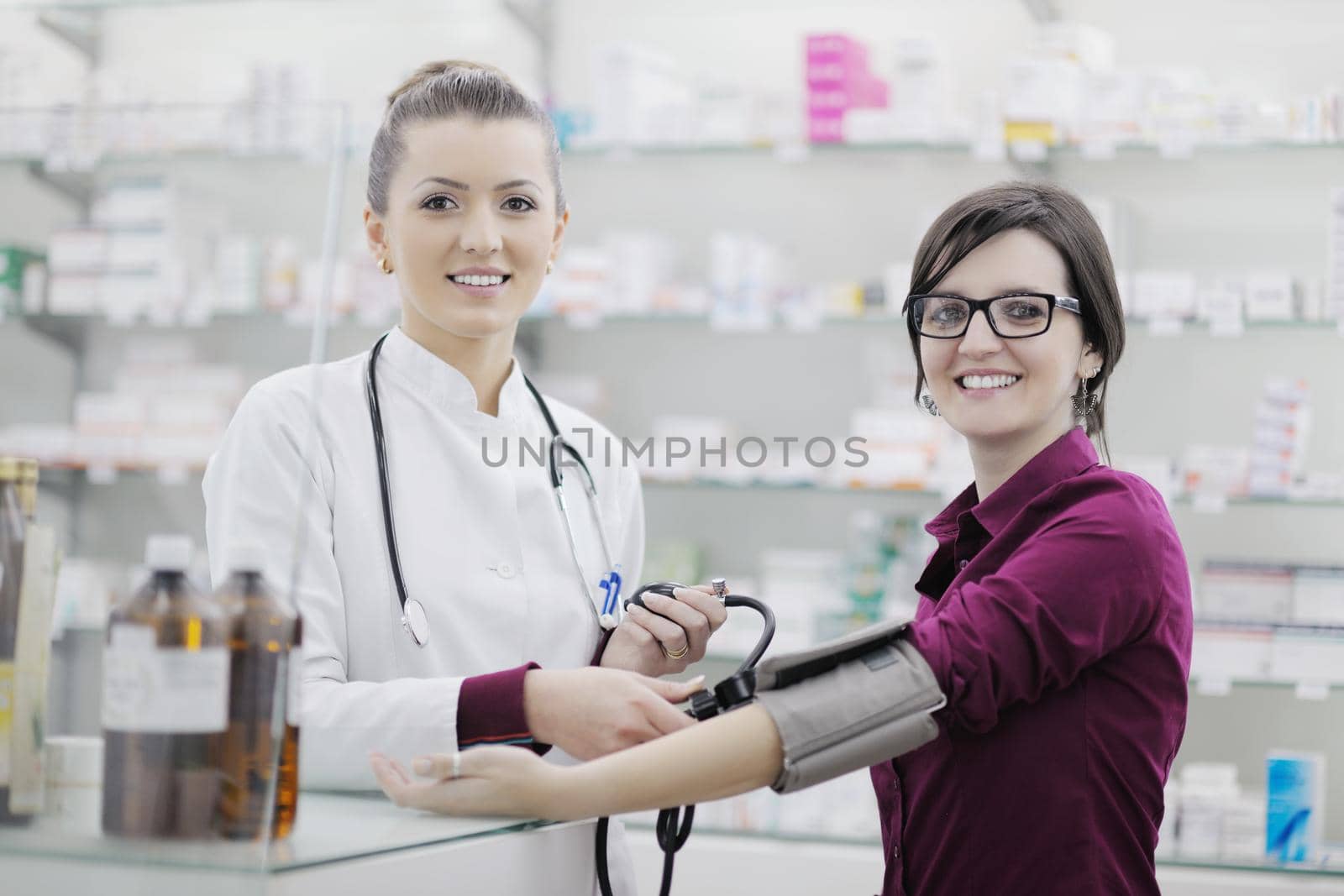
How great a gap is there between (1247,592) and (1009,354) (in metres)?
2.27

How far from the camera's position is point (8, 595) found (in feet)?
3.25

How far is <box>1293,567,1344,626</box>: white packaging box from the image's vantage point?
3.40m

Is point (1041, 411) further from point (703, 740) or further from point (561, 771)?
point (561, 771)

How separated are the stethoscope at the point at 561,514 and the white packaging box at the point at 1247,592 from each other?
2271 mm

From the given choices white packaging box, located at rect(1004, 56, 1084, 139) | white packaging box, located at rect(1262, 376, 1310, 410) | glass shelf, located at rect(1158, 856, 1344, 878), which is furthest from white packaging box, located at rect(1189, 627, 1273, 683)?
white packaging box, located at rect(1004, 56, 1084, 139)

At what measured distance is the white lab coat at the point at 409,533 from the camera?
4.57 feet

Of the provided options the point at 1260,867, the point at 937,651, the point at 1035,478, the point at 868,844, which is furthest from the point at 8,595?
the point at 1260,867

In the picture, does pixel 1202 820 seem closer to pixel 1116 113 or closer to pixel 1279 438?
pixel 1279 438

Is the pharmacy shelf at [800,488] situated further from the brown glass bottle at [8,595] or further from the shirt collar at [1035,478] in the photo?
the brown glass bottle at [8,595]

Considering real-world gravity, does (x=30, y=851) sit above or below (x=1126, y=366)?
below

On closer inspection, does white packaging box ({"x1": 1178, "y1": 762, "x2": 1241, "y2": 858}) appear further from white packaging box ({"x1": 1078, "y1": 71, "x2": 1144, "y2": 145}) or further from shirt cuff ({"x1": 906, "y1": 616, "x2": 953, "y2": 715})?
shirt cuff ({"x1": 906, "y1": 616, "x2": 953, "y2": 715})

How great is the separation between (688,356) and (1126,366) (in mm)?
1289

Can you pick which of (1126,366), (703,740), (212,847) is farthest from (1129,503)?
(1126,366)

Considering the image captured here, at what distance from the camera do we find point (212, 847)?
939 millimetres
